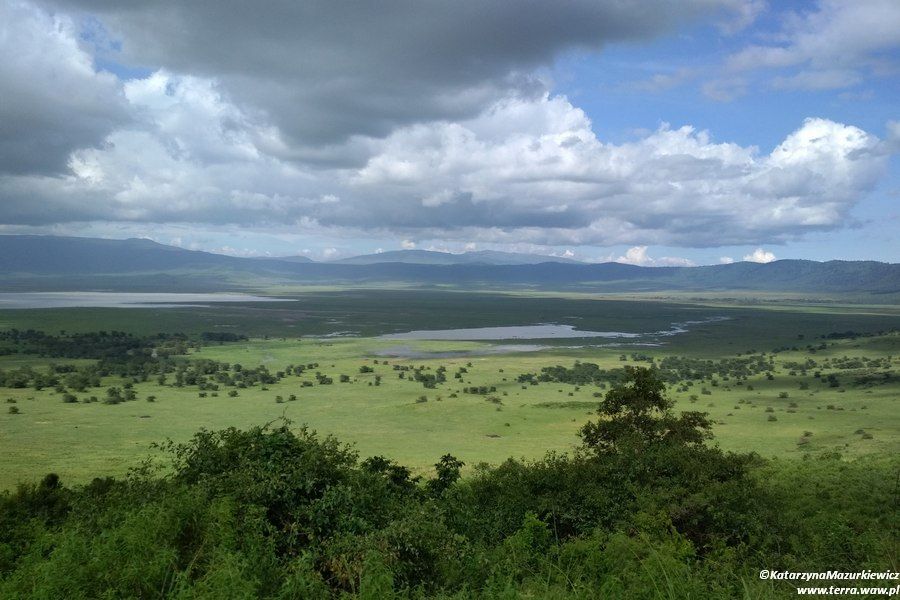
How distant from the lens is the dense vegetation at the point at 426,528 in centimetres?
1193


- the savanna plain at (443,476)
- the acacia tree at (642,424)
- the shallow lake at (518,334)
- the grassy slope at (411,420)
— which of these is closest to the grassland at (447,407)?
the grassy slope at (411,420)

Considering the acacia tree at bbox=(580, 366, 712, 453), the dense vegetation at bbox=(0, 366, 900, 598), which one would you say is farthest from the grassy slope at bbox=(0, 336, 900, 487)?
the dense vegetation at bbox=(0, 366, 900, 598)

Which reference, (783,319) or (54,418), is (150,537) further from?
(783,319)

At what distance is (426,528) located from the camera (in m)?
14.1

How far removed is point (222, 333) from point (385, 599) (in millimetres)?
134709

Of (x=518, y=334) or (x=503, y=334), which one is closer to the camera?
(x=503, y=334)

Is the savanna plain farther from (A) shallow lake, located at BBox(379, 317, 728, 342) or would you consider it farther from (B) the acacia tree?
(A) shallow lake, located at BBox(379, 317, 728, 342)

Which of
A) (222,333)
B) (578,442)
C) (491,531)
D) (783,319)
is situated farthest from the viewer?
(783,319)

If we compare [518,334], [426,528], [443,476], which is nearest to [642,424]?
[443,476]

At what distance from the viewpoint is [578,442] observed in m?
44.5

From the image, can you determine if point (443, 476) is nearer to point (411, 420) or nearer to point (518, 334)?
point (411, 420)

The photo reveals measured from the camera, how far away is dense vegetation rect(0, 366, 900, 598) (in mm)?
11930

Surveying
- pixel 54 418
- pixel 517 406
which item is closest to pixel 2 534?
pixel 54 418

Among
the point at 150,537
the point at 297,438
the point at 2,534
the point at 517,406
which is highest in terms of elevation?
the point at 297,438
